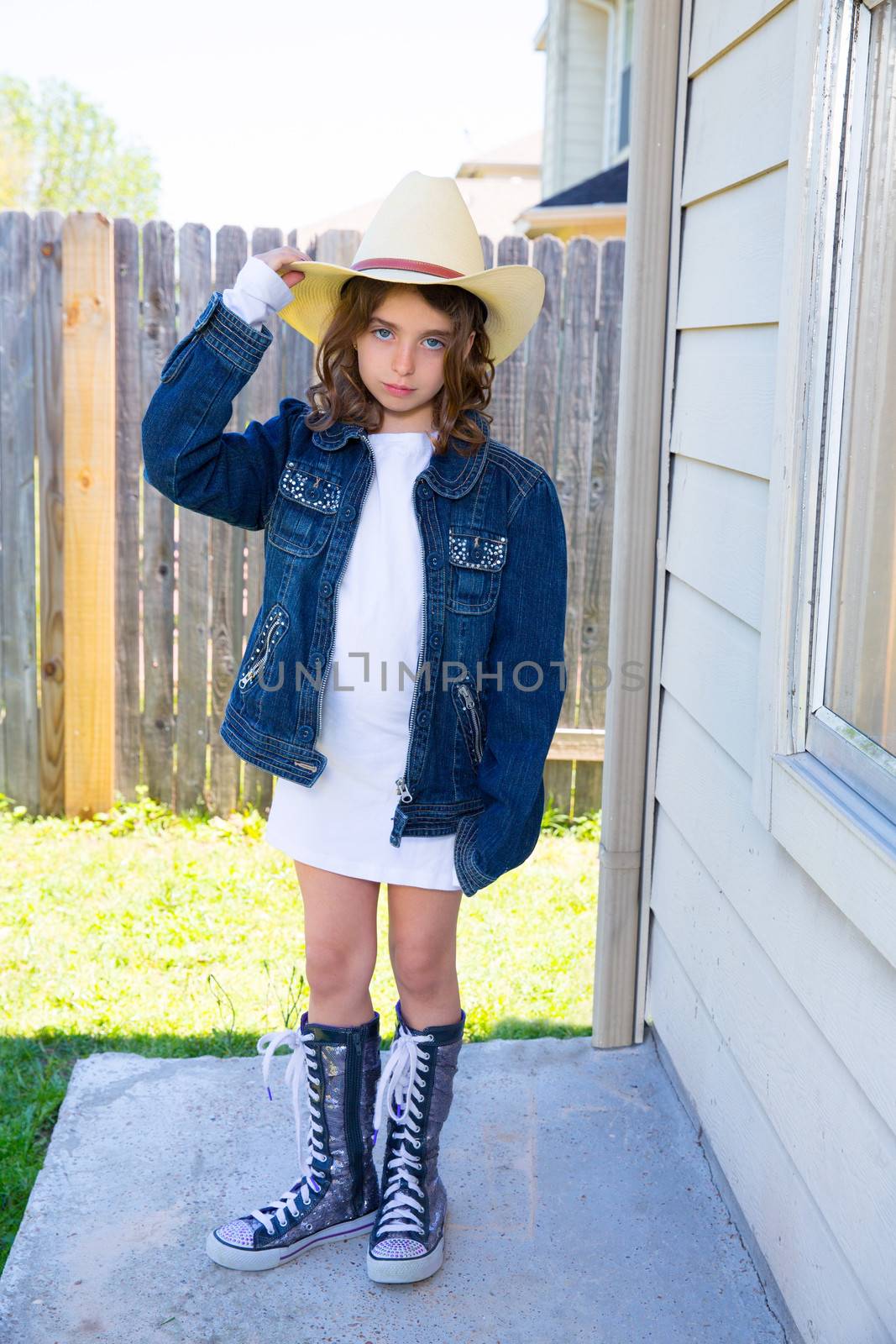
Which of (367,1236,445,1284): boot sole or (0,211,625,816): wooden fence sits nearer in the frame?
(367,1236,445,1284): boot sole

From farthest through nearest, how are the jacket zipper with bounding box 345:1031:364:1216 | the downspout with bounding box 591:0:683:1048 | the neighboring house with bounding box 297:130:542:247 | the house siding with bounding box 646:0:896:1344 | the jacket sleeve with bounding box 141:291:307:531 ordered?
the neighboring house with bounding box 297:130:542:247 → the downspout with bounding box 591:0:683:1048 → the jacket zipper with bounding box 345:1031:364:1216 → the jacket sleeve with bounding box 141:291:307:531 → the house siding with bounding box 646:0:896:1344

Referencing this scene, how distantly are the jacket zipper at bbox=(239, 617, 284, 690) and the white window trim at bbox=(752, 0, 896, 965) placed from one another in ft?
2.57

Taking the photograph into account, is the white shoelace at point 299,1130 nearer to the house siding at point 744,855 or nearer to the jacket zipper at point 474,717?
the jacket zipper at point 474,717

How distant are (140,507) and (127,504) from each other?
0.05 metres

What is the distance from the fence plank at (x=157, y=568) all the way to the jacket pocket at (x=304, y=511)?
2.23 meters

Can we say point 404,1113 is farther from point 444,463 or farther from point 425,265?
point 425,265

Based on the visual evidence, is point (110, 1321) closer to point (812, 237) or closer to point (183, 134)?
point (812, 237)

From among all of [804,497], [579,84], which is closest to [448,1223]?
[804,497]

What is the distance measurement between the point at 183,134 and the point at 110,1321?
4840 cm

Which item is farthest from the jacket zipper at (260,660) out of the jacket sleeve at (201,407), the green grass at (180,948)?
the green grass at (180,948)

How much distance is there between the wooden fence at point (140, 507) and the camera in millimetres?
4109

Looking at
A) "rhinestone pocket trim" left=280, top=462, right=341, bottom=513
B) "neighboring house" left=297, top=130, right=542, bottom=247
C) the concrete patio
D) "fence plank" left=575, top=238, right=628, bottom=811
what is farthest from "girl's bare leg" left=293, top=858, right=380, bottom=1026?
"neighboring house" left=297, top=130, right=542, bottom=247

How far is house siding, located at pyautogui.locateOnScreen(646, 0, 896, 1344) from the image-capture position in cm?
166

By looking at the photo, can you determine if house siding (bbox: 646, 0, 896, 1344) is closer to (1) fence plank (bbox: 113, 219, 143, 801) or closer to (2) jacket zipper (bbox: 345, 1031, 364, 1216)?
(2) jacket zipper (bbox: 345, 1031, 364, 1216)
